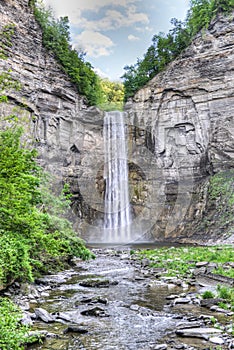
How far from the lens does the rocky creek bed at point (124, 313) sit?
5082 mm

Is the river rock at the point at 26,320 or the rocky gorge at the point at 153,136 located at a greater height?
the rocky gorge at the point at 153,136

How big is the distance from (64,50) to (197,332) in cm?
3388

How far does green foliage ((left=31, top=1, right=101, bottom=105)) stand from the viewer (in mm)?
33094

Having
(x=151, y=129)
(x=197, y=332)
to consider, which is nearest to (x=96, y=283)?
(x=197, y=332)

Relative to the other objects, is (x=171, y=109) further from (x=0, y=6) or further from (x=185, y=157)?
(x=0, y=6)

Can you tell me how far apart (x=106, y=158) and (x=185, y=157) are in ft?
27.4

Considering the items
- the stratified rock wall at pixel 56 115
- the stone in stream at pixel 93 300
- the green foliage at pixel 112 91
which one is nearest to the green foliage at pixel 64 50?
the stratified rock wall at pixel 56 115

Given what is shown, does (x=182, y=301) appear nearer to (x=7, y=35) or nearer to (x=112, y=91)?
(x=7, y=35)

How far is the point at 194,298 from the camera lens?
7500 millimetres

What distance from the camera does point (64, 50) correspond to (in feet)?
112

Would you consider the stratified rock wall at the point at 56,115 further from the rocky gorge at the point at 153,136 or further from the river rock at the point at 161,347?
the river rock at the point at 161,347

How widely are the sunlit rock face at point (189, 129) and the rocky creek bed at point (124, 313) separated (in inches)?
662

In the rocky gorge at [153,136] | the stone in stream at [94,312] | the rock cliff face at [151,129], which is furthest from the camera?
the rock cliff face at [151,129]

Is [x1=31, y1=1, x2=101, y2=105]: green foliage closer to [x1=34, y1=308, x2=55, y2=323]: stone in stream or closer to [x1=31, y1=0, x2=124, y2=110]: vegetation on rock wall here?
[x1=31, y1=0, x2=124, y2=110]: vegetation on rock wall
